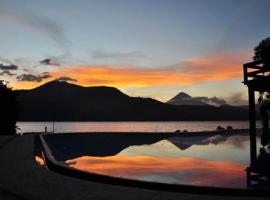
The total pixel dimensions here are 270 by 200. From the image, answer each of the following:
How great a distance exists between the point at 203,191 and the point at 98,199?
93.1 inches

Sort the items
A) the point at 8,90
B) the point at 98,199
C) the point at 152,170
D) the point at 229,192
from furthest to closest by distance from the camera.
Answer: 1. the point at 8,90
2. the point at 152,170
3. the point at 229,192
4. the point at 98,199

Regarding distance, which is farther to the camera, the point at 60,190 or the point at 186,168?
the point at 186,168

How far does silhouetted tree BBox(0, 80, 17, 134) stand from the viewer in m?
32.9

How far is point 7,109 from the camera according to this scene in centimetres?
3334

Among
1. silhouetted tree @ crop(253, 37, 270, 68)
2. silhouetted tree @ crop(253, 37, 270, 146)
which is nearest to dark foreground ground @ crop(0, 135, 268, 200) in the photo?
silhouetted tree @ crop(253, 37, 270, 146)

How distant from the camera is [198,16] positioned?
75.4 ft

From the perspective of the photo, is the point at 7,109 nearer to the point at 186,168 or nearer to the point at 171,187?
the point at 186,168

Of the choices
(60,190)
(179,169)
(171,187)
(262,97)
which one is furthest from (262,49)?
(60,190)

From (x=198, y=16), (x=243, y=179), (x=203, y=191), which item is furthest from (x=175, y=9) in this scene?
(x=203, y=191)

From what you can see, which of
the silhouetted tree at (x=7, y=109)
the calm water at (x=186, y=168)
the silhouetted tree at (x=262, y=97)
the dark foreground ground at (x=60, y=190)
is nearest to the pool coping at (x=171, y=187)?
the dark foreground ground at (x=60, y=190)

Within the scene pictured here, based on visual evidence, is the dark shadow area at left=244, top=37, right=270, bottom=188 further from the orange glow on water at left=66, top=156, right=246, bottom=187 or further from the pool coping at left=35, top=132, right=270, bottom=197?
the pool coping at left=35, top=132, right=270, bottom=197

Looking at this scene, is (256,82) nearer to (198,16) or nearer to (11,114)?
(198,16)

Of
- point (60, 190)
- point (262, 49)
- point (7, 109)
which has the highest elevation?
point (262, 49)

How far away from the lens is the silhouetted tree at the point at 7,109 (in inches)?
1295
